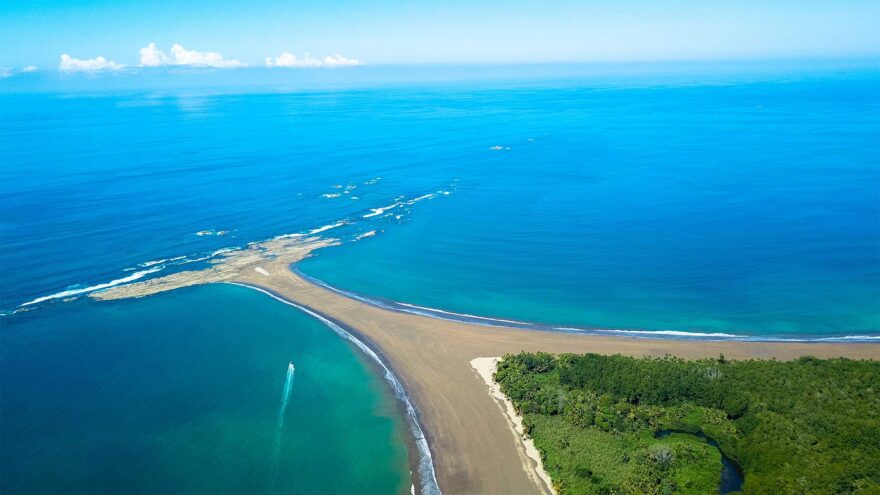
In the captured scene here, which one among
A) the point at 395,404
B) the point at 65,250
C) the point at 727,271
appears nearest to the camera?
the point at 395,404

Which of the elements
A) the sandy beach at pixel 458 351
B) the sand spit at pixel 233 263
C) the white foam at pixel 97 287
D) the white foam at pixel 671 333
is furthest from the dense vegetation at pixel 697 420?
the white foam at pixel 97 287

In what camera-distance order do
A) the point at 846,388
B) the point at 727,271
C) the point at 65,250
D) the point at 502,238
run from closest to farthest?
the point at 846,388, the point at 727,271, the point at 65,250, the point at 502,238

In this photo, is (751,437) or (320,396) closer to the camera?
(751,437)

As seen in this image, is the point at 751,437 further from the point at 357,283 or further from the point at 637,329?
the point at 357,283

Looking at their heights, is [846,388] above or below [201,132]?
below

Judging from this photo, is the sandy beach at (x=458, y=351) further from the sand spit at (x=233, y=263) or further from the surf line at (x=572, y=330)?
the surf line at (x=572, y=330)

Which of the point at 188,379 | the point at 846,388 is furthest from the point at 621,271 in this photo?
the point at 188,379

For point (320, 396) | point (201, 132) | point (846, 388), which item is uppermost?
point (201, 132)
